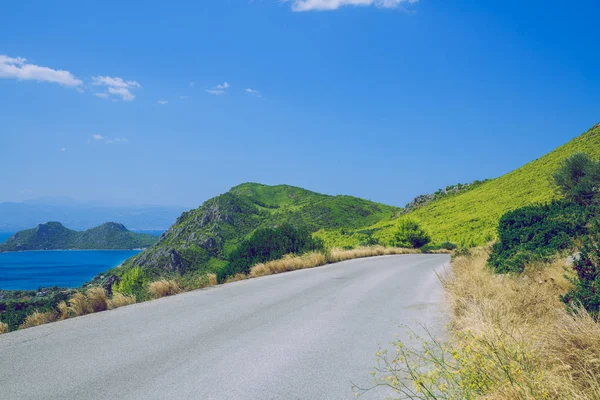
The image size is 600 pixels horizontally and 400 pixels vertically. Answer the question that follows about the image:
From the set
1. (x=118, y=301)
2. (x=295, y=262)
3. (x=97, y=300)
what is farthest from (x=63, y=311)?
(x=295, y=262)

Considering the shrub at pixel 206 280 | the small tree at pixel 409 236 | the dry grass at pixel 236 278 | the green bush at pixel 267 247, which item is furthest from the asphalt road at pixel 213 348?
the small tree at pixel 409 236

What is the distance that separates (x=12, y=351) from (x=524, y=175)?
87149 millimetres

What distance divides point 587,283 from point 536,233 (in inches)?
259

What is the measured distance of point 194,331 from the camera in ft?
22.6

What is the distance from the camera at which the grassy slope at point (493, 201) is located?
189 ft

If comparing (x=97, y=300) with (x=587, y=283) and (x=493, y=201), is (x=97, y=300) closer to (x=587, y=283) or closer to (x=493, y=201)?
(x=587, y=283)

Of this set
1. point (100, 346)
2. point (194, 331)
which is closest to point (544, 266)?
point (194, 331)

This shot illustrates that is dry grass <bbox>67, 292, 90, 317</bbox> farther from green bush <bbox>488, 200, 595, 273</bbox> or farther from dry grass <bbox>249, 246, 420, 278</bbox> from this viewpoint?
green bush <bbox>488, 200, 595, 273</bbox>

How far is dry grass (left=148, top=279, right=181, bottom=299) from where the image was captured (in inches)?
419

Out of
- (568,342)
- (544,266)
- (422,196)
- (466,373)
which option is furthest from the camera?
(422,196)

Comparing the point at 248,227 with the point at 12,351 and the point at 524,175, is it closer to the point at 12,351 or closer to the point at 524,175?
the point at 524,175

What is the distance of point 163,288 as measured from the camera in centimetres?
1088

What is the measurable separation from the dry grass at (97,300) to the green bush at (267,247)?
529 cm

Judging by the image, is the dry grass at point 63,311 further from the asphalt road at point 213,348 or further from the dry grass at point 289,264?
the dry grass at point 289,264
